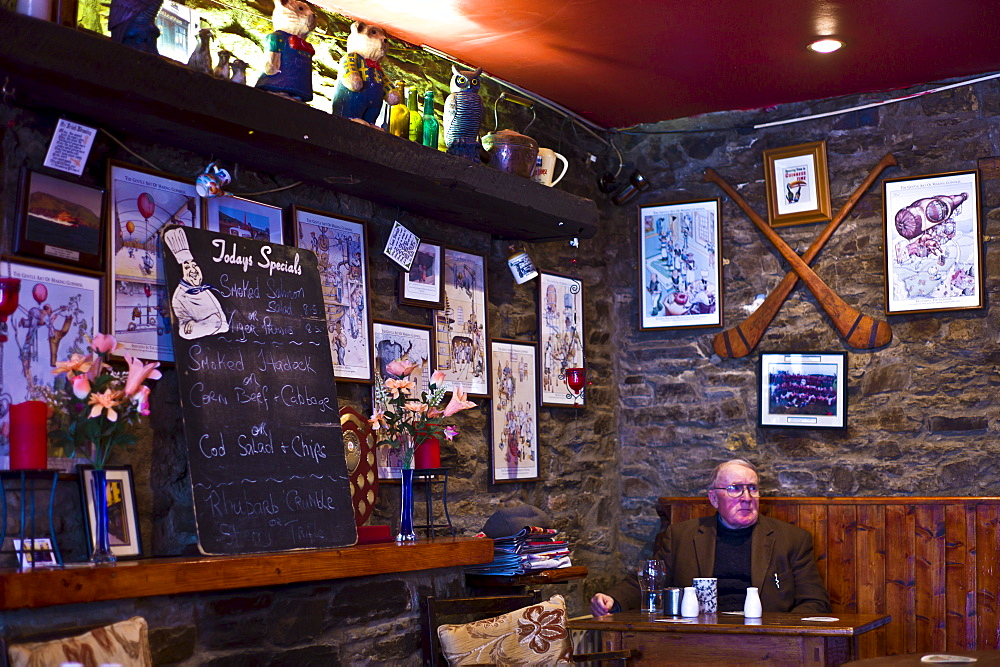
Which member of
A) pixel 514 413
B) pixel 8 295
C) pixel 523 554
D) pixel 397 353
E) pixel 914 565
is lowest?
pixel 914 565

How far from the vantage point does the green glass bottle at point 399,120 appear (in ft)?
12.6

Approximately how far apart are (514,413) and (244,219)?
1731mm

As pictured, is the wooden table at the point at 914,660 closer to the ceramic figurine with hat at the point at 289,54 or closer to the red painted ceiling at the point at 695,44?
the red painted ceiling at the point at 695,44

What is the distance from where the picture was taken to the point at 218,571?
111 inches

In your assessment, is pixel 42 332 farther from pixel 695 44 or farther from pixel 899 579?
pixel 899 579

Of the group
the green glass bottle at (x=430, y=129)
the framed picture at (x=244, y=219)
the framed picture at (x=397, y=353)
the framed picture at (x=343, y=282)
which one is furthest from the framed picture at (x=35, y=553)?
the green glass bottle at (x=430, y=129)

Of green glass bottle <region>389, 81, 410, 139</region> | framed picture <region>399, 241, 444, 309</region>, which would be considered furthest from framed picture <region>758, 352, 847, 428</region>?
green glass bottle <region>389, 81, 410, 139</region>

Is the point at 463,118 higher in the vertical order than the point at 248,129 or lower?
higher

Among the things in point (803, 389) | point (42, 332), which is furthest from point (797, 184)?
point (42, 332)

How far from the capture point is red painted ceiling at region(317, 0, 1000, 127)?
4035 mm

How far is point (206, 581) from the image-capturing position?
278 cm

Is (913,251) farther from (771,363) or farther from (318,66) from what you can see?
(318,66)

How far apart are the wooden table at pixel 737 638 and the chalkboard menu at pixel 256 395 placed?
119 cm

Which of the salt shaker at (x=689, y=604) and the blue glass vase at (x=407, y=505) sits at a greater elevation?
the blue glass vase at (x=407, y=505)
